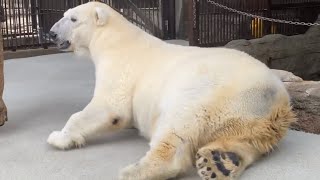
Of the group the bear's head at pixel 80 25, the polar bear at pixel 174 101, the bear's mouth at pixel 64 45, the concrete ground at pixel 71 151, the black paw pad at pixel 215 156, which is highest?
the bear's head at pixel 80 25

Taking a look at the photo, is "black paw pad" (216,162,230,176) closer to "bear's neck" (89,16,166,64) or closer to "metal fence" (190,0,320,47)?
"bear's neck" (89,16,166,64)

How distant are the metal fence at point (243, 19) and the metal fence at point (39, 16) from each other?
252 centimetres

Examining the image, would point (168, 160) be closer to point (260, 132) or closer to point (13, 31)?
point (260, 132)

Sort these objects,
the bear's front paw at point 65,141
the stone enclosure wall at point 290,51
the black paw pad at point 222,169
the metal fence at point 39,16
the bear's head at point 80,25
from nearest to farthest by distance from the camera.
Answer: the black paw pad at point 222,169
the bear's front paw at point 65,141
the bear's head at point 80,25
the stone enclosure wall at point 290,51
the metal fence at point 39,16

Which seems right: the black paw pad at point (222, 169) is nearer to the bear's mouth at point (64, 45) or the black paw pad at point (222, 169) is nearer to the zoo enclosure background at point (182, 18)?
the bear's mouth at point (64, 45)

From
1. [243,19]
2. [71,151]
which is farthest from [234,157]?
[243,19]

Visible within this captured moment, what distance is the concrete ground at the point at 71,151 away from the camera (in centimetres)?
325

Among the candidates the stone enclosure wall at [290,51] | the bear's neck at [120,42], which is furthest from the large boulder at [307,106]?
the stone enclosure wall at [290,51]

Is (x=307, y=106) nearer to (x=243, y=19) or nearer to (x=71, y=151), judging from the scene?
(x=71, y=151)

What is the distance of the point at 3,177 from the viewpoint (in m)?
3.26

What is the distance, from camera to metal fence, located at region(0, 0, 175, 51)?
9.58 m

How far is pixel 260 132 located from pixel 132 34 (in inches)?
55.3

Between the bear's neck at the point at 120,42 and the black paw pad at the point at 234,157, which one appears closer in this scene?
the black paw pad at the point at 234,157

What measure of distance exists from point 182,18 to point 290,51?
3424mm
